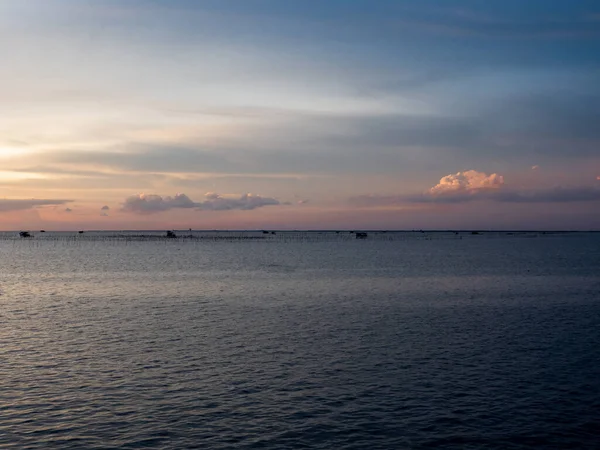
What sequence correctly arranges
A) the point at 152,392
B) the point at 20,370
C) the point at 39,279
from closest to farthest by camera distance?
the point at 152,392, the point at 20,370, the point at 39,279

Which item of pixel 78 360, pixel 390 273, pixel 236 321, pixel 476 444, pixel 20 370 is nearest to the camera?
pixel 476 444

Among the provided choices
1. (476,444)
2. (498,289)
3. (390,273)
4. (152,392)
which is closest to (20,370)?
(152,392)

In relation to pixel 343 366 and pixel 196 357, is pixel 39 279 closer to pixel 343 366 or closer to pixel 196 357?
pixel 196 357

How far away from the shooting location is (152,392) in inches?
1041

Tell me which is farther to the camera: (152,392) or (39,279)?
(39,279)

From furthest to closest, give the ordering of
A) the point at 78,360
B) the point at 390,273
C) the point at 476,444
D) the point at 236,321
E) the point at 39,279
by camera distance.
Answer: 1. the point at 390,273
2. the point at 39,279
3. the point at 236,321
4. the point at 78,360
5. the point at 476,444

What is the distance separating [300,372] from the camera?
30094 millimetres

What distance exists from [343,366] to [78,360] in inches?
627

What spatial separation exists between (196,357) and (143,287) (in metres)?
42.2

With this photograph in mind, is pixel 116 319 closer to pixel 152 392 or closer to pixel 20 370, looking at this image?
pixel 20 370

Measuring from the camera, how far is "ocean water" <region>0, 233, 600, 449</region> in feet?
71.2

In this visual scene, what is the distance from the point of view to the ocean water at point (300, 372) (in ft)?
71.2

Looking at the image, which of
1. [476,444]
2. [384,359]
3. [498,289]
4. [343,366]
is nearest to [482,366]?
[384,359]

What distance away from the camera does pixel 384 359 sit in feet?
108
